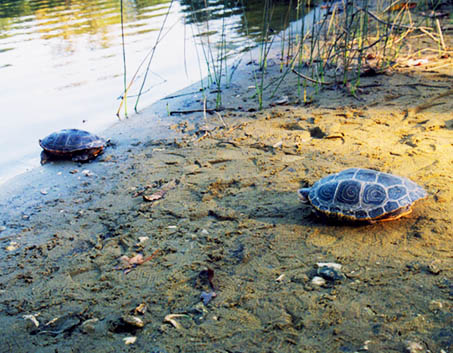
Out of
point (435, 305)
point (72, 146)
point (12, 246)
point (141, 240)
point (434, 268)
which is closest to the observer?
point (435, 305)

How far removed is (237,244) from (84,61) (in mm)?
8055

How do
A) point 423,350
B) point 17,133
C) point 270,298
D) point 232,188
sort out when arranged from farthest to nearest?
1. point 17,133
2. point 232,188
3. point 270,298
4. point 423,350

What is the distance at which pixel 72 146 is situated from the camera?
18.1 feet

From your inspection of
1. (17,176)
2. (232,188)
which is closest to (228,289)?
(232,188)

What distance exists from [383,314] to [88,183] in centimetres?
356

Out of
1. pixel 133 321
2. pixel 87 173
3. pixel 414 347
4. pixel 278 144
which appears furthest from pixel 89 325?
pixel 278 144

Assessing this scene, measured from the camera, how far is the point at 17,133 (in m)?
6.49

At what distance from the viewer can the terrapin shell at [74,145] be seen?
5500 millimetres

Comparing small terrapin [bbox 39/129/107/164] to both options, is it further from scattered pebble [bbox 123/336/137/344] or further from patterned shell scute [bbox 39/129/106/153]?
scattered pebble [bbox 123/336/137/344]

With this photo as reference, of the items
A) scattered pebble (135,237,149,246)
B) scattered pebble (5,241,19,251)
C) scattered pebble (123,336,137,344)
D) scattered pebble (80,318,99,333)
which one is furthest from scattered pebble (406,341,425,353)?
scattered pebble (5,241,19,251)

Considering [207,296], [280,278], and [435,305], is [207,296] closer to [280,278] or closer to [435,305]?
[280,278]

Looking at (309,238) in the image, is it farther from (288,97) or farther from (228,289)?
(288,97)

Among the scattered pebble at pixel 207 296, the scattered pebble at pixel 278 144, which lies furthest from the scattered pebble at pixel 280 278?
the scattered pebble at pixel 278 144

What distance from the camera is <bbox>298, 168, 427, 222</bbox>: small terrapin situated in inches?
122
